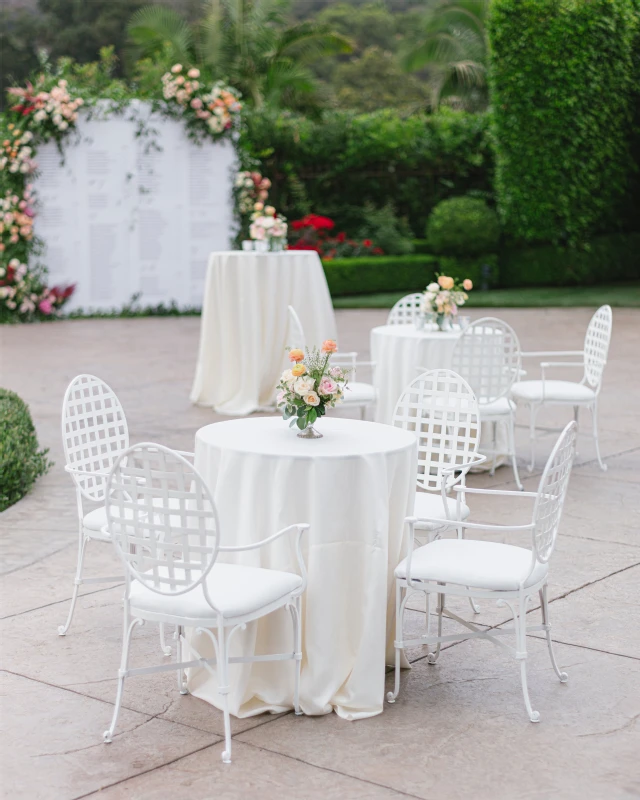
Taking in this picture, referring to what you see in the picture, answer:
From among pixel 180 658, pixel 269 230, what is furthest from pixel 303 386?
pixel 269 230

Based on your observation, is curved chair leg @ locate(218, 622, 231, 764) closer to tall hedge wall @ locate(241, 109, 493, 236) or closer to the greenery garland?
the greenery garland

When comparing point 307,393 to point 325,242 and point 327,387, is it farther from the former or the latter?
point 325,242

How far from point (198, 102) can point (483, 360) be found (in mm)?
9825

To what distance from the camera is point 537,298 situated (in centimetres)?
1789

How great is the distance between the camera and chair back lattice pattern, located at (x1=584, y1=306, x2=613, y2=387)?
Result: 22.8 feet

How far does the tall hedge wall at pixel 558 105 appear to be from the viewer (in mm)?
17328

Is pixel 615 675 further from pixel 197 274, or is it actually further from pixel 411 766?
pixel 197 274

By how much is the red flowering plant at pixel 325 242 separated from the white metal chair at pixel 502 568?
14344 millimetres

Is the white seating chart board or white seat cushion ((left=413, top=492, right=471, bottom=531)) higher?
the white seating chart board

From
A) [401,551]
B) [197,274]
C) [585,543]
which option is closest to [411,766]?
[401,551]

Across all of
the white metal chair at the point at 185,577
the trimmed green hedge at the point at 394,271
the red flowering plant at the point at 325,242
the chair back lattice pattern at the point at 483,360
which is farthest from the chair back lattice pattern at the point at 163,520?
the red flowering plant at the point at 325,242

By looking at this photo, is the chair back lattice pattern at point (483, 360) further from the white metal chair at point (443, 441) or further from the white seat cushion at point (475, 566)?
the white seat cushion at point (475, 566)

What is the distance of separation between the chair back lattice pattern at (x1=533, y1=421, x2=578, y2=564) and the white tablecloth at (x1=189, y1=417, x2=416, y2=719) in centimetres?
49

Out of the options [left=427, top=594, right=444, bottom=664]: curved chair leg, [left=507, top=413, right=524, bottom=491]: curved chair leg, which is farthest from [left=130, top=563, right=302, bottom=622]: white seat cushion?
[left=507, top=413, right=524, bottom=491]: curved chair leg
